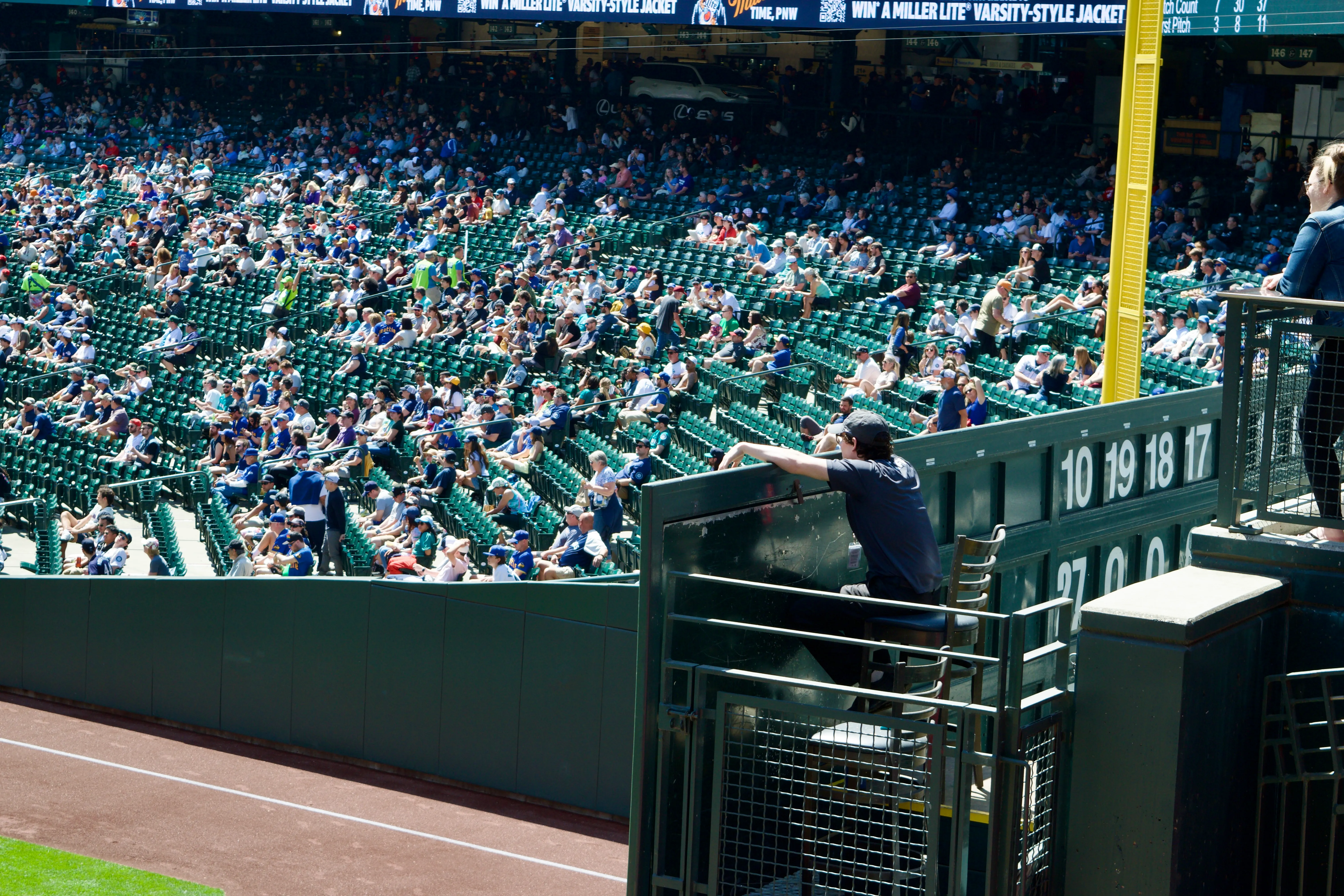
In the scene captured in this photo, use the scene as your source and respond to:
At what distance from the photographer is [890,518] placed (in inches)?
Result: 188

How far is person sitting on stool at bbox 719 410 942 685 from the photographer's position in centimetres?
471

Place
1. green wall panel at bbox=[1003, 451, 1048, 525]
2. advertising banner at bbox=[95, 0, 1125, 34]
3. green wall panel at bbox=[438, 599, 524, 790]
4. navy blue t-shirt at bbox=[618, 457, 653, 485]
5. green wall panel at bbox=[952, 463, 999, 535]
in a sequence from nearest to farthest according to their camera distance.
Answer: green wall panel at bbox=[952, 463, 999, 535], green wall panel at bbox=[1003, 451, 1048, 525], green wall panel at bbox=[438, 599, 524, 790], navy blue t-shirt at bbox=[618, 457, 653, 485], advertising banner at bbox=[95, 0, 1125, 34]

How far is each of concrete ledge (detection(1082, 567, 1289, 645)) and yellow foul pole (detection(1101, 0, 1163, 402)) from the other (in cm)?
266

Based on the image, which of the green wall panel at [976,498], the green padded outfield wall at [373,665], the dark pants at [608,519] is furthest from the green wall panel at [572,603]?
the green wall panel at [976,498]

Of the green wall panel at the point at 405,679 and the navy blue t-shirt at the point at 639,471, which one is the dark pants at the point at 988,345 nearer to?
the navy blue t-shirt at the point at 639,471

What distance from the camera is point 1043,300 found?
665 inches

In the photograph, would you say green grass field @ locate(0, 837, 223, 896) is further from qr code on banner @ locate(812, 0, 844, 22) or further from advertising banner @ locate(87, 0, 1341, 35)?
qr code on banner @ locate(812, 0, 844, 22)

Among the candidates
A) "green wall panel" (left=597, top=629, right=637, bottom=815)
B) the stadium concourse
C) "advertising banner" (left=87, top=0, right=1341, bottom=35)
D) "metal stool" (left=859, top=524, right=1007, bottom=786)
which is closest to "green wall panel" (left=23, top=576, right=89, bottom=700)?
the stadium concourse

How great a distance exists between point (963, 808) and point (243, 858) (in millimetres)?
6023

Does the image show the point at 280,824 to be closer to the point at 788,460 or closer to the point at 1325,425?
the point at 788,460

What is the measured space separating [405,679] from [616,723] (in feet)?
5.86

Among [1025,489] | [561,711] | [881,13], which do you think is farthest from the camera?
[881,13]

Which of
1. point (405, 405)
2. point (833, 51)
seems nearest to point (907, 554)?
point (405, 405)

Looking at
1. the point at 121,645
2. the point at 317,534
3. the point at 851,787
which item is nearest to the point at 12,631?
the point at 121,645
